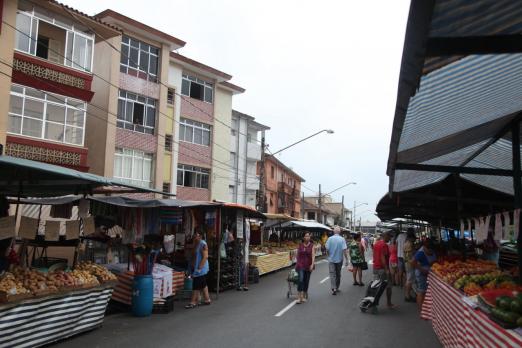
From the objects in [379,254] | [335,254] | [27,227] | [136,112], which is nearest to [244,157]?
[136,112]

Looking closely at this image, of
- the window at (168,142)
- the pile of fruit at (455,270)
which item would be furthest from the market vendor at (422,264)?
the window at (168,142)

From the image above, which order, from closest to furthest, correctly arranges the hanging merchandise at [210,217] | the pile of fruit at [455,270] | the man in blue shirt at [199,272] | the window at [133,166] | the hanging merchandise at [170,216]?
the pile of fruit at [455,270] < the man in blue shirt at [199,272] < the hanging merchandise at [170,216] < the hanging merchandise at [210,217] < the window at [133,166]

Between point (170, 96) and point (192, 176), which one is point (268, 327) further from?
point (192, 176)

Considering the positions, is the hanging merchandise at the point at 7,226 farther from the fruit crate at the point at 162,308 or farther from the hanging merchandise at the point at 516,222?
the hanging merchandise at the point at 516,222

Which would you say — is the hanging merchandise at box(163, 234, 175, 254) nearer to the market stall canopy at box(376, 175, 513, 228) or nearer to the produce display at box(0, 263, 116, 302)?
the produce display at box(0, 263, 116, 302)

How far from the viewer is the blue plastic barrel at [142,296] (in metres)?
10.4

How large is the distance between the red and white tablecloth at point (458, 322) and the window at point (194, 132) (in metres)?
27.1

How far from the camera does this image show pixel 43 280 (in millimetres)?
7758

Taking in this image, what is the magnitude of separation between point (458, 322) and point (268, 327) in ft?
13.5

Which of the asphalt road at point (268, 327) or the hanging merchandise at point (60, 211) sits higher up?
the hanging merchandise at point (60, 211)

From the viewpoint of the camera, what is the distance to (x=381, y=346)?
786 centimetres

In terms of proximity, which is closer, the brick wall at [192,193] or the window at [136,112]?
the window at [136,112]

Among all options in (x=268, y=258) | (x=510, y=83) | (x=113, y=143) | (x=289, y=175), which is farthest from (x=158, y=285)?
(x=289, y=175)

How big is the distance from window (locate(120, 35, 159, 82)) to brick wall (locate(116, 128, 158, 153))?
3.84m
